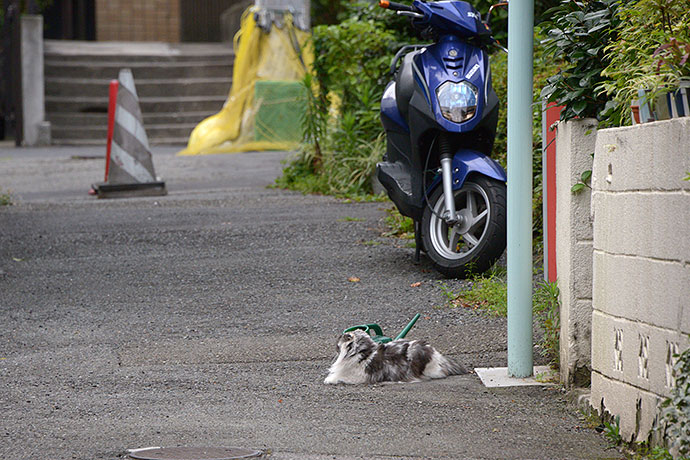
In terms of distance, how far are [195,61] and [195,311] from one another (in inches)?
698

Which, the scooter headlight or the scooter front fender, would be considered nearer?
the scooter front fender

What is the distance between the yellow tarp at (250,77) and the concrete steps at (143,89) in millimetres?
3962

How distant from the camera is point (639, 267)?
10.5 ft

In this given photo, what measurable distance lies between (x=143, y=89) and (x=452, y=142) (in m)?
16.7

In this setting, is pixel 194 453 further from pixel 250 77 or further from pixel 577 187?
pixel 250 77

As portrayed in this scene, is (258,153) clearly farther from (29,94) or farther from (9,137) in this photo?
(9,137)

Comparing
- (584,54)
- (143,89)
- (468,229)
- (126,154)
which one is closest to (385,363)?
(584,54)

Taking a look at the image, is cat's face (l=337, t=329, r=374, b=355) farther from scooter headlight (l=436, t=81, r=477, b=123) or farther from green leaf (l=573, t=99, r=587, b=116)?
scooter headlight (l=436, t=81, r=477, b=123)

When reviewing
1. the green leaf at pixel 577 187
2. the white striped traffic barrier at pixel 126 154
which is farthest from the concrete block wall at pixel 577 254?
the white striped traffic barrier at pixel 126 154

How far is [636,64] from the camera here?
11.0ft

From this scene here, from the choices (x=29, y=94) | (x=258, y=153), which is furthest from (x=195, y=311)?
(x=29, y=94)

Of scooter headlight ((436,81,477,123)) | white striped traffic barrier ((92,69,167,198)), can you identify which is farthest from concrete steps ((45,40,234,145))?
scooter headlight ((436,81,477,123))

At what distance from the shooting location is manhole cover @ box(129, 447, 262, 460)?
3.25 m

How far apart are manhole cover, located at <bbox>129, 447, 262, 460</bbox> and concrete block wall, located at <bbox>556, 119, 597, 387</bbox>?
4.35 feet
